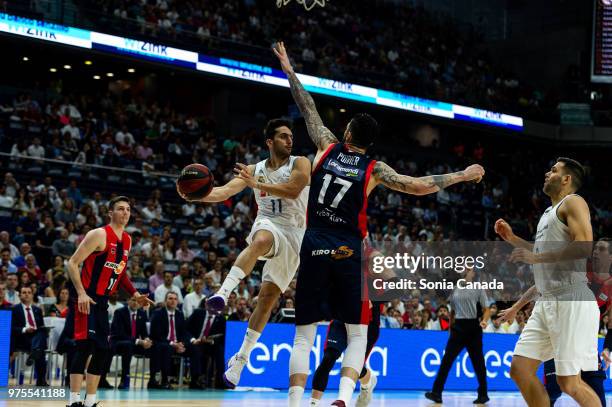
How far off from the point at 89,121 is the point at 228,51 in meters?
5.62

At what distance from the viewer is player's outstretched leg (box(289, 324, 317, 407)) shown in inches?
279

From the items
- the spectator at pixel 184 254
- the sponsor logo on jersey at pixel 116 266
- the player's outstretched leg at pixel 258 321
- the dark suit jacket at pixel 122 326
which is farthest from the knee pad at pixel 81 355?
the spectator at pixel 184 254

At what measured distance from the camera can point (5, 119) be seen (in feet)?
75.3

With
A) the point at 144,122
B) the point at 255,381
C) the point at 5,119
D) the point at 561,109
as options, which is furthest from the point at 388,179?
the point at 561,109

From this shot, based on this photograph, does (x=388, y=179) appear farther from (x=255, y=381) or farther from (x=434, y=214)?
(x=434, y=214)

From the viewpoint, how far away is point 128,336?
1503 cm

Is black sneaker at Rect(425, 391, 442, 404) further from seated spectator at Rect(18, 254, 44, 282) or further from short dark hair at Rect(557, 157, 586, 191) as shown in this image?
seated spectator at Rect(18, 254, 44, 282)

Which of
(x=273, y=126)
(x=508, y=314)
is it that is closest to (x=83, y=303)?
(x=273, y=126)

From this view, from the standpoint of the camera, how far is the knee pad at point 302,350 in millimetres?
7160

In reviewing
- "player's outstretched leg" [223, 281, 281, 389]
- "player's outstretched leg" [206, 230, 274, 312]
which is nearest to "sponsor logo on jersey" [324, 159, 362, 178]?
"player's outstretched leg" [206, 230, 274, 312]

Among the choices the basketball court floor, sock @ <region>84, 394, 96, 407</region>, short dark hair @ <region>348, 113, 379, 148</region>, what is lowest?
the basketball court floor

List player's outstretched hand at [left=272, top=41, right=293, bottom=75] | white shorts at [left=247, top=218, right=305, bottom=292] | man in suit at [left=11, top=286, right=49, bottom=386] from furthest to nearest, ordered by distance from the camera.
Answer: man in suit at [left=11, top=286, right=49, bottom=386] < white shorts at [left=247, top=218, right=305, bottom=292] < player's outstretched hand at [left=272, top=41, right=293, bottom=75]

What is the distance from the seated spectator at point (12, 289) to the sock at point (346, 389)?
9.56 m

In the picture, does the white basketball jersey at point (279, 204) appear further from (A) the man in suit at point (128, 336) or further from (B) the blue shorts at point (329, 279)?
(A) the man in suit at point (128, 336)
